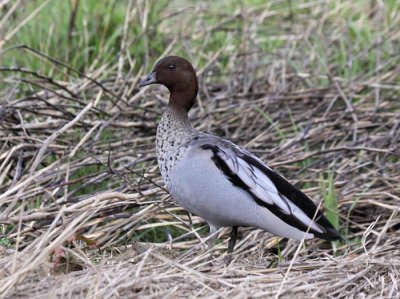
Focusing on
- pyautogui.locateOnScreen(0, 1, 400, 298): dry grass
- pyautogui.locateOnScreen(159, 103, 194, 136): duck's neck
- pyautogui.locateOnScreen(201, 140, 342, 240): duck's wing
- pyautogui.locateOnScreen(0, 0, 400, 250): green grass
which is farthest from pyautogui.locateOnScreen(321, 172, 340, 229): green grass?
pyautogui.locateOnScreen(0, 0, 400, 250): green grass

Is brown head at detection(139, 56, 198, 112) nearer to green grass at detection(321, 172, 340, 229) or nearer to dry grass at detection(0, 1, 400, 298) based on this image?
dry grass at detection(0, 1, 400, 298)

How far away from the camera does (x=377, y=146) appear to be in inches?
208

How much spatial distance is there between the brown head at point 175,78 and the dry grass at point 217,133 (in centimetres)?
37

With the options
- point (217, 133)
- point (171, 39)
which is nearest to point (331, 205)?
point (217, 133)

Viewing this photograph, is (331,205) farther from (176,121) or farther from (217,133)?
(217,133)

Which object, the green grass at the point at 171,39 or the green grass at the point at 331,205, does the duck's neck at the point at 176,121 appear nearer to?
the green grass at the point at 331,205

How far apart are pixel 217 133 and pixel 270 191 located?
177 centimetres

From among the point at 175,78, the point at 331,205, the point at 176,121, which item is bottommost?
the point at 331,205

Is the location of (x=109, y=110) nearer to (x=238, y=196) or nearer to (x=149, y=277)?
(x=238, y=196)

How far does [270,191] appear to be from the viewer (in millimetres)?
3857

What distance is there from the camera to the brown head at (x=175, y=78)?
4227 millimetres

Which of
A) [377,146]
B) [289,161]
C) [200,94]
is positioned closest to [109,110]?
[200,94]

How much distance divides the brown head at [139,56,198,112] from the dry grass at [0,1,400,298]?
0.37 metres

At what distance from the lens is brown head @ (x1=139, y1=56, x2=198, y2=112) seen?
4.23 metres
